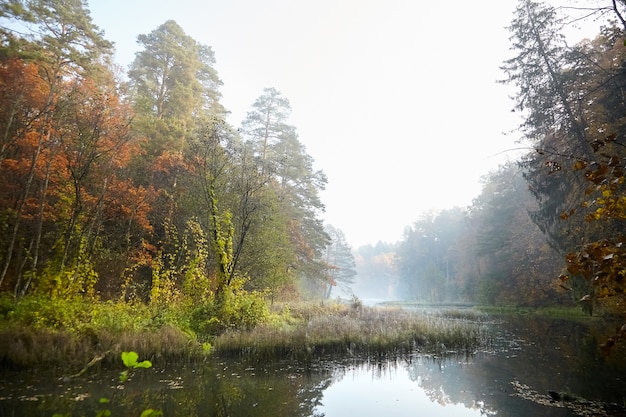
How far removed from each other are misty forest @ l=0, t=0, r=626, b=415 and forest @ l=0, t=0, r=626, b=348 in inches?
3.1

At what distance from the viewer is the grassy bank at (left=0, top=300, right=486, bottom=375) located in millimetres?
7070

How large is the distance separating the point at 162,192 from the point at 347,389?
13733mm

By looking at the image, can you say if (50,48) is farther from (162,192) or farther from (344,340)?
(344,340)

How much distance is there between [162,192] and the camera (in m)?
16.7

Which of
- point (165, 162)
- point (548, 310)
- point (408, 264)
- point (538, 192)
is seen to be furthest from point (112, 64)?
point (408, 264)

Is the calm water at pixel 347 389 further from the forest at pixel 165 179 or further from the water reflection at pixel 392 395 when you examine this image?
the forest at pixel 165 179

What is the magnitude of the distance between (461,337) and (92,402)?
1054cm

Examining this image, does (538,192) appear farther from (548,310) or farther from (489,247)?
(489,247)

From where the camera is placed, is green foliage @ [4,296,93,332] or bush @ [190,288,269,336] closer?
green foliage @ [4,296,93,332]

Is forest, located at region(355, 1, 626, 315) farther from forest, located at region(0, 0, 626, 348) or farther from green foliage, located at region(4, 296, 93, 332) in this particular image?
green foliage, located at region(4, 296, 93, 332)

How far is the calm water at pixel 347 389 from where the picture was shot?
Result: 530 cm

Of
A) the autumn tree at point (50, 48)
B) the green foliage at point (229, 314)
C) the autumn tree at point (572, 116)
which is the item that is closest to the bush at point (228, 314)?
the green foliage at point (229, 314)

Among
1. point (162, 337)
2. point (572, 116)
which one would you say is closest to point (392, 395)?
point (162, 337)

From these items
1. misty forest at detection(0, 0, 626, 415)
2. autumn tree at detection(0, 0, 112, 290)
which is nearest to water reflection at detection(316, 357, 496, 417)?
misty forest at detection(0, 0, 626, 415)
